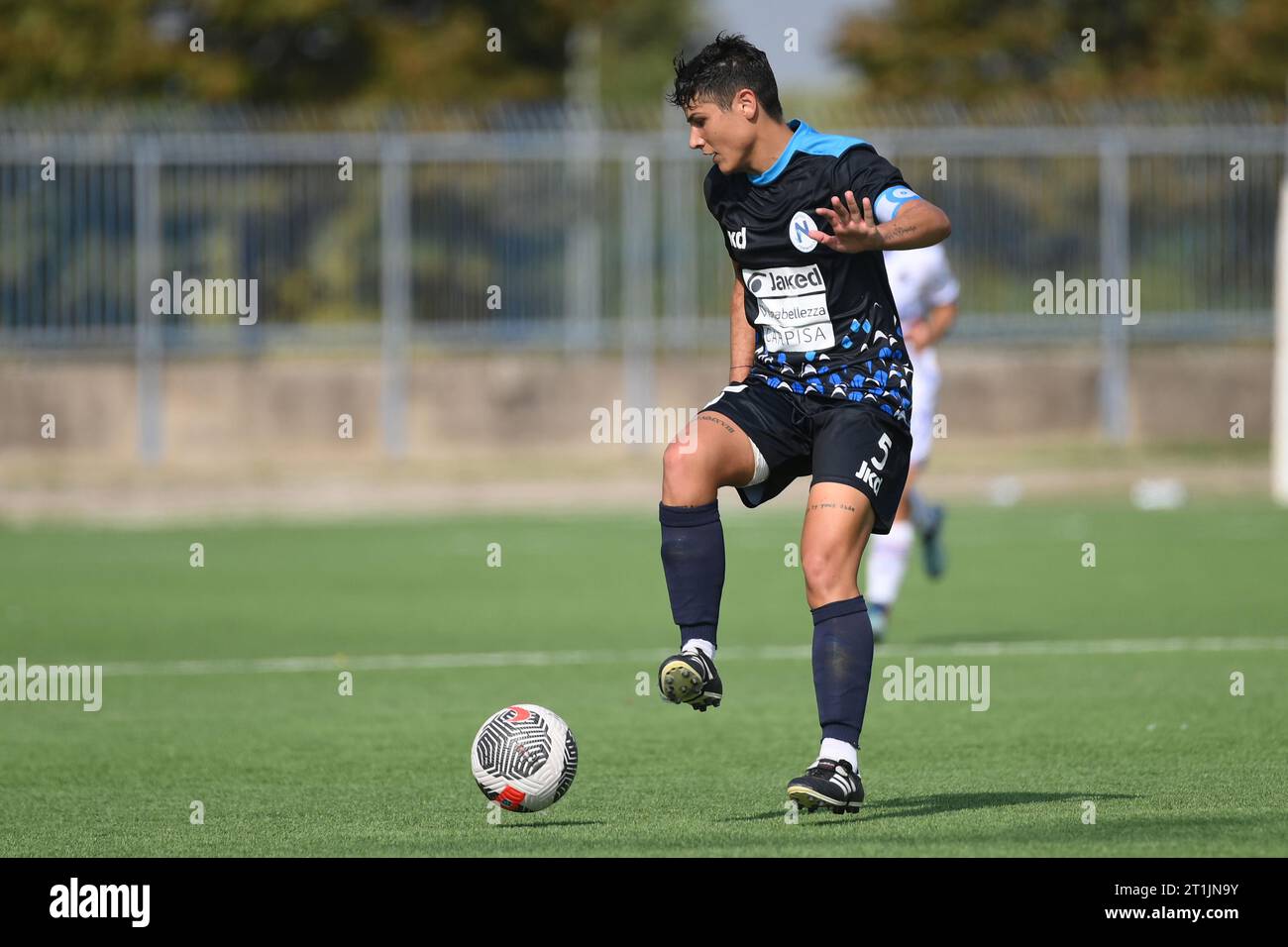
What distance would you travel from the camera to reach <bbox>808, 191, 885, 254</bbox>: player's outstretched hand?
651 cm

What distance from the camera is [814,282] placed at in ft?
22.9

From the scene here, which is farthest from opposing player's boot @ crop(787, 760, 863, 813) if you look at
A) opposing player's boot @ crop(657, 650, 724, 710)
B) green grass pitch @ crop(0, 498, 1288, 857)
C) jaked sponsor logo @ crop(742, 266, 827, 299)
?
jaked sponsor logo @ crop(742, 266, 827, 299)

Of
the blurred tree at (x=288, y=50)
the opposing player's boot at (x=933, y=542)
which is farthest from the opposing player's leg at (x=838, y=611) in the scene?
the blurred tree at (x=288, y=50)

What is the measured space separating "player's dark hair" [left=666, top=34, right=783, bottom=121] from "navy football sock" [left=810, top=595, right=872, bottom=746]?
1.57 metres

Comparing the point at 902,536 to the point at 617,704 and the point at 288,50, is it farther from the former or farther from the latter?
the point at 288,50

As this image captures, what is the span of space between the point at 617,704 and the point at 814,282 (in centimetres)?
356

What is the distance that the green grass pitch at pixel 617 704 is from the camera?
6602 millimetres

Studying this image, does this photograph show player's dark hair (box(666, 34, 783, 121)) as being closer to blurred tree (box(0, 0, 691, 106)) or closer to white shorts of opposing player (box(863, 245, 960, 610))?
white shorts of opposing player (box(863, 245, 960, 610))

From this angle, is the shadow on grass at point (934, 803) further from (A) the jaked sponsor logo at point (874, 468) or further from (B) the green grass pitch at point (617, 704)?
(A) the jaked sponsor logo at point (874, 468)

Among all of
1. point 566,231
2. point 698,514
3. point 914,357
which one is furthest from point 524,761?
point 566,231

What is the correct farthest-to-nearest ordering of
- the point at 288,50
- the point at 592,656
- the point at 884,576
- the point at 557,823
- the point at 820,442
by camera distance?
the point at 288,50 < the point at 592,656 < the point at 884,576 < the point at 820,442 < the point at 557,823

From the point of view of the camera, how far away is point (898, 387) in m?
7.05

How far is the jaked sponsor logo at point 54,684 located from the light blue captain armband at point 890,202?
199 inches
